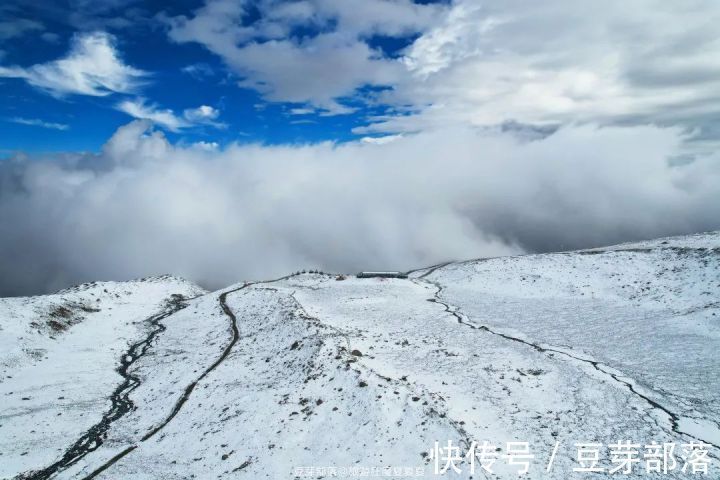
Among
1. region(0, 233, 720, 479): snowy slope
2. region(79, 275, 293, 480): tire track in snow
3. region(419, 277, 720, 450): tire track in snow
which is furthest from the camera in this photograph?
region(79, 275, 293, 480): tire track in snow

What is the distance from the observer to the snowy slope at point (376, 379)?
19.1 meters

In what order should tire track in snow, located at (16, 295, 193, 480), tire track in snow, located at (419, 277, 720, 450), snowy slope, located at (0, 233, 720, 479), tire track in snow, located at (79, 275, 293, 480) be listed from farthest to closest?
tire track in snow, located at (16, 295, 193, 480) → tire track in snow, located at (79, 275, 293, 480) → snowy slope, located at (0, 233, 720, 479) → tire track in snow, located at (419, 277, 720, 450)

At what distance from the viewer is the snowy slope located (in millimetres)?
19094

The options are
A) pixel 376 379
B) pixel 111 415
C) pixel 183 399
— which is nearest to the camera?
pixel 376 379

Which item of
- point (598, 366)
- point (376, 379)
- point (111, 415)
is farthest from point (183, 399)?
point (598, 366)

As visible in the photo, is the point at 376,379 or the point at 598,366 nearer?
the point at 376,379

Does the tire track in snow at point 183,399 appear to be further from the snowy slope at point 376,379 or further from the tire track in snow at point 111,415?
the tire track in snow at point 111,415

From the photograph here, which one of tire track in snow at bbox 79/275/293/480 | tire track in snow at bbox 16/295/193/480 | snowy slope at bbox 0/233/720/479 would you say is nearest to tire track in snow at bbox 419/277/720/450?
snowy slope at bbox 0/233/720/479

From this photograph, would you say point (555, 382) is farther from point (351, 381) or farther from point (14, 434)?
point (14, 434)

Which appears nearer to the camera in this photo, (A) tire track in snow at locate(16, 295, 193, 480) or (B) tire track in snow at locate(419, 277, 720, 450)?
(B) tire track in snow at locate(419, 277, 720, 450)

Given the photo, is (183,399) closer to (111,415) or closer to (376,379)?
(111,415)

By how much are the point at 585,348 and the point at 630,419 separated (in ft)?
32.6

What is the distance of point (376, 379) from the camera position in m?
23.7

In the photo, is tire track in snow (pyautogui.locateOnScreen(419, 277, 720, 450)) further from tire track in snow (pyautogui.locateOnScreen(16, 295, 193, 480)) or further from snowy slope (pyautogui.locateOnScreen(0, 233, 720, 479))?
tire track in snow (pyautogui.locateOnScreen(16, 295, 193, 480))
